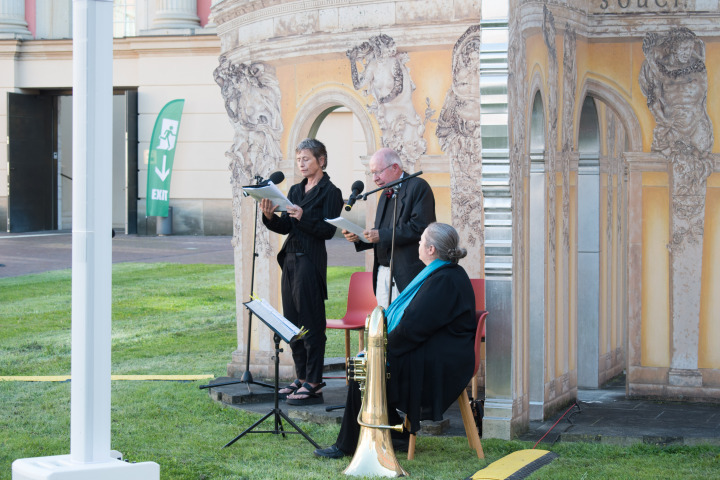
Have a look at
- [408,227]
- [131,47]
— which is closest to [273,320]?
[408,227]

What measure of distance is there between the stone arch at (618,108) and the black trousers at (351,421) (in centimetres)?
325

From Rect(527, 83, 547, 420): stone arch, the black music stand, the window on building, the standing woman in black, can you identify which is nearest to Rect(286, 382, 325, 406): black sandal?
the standing woman in black

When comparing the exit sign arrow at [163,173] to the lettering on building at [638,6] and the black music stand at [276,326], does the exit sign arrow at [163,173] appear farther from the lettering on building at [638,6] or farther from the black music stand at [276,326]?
the black music stand at [276,326]

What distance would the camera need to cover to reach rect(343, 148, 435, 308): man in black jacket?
295 inches

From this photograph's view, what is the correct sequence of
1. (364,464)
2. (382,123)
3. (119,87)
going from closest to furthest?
1. (364,464)
2. (382,123)
3. (119,87)

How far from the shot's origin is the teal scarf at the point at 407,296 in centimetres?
661

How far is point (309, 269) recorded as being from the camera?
8117mm

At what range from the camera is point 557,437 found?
7270mm

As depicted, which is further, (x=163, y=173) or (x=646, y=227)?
(x=163, y=173)

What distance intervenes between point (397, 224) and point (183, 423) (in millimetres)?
2109

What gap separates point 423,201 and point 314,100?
2.17 m

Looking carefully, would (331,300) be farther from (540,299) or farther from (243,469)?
→ (243,469)

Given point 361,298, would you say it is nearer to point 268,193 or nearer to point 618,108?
point 268,193

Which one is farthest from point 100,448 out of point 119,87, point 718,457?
point 119,87
